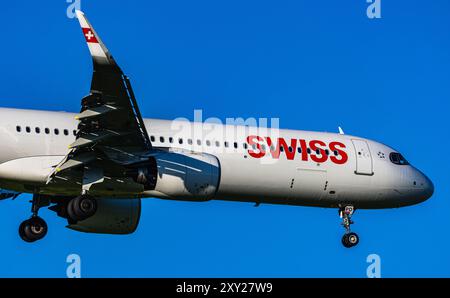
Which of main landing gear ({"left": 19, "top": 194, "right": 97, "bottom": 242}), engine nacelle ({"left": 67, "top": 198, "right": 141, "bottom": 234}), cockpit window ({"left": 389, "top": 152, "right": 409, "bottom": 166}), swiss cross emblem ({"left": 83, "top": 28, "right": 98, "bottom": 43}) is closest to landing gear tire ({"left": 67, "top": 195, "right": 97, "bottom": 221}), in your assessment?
main landing gear ({"left": 19, "top": 194, "right": 97, "bottom": 242})

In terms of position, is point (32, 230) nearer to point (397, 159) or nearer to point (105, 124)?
point (105, 124)

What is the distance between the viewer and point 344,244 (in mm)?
33000

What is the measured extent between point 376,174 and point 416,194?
1749 mm

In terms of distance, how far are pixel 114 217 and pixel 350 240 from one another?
8.07 m

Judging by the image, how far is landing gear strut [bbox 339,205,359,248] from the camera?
32.9 meters

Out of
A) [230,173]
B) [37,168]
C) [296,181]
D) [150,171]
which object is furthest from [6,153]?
[296,181]

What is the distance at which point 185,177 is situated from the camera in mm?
28625

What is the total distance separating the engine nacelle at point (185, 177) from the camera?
28.5 meters

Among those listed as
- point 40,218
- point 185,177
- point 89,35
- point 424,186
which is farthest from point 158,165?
point 424,186

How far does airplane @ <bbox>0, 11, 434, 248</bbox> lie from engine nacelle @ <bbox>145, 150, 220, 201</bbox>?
0.03m

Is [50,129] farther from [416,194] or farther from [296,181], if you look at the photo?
[416,194]

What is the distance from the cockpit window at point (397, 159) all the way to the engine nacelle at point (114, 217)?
898 cm
